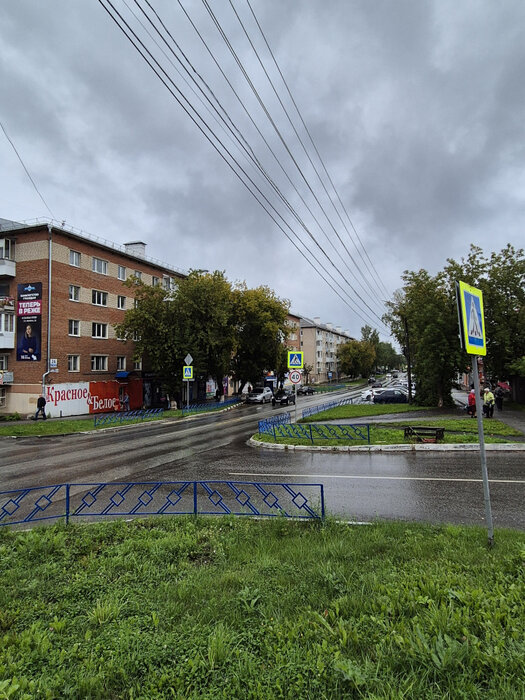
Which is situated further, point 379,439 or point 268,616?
point 379,439

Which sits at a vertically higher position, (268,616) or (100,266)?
(100,266)

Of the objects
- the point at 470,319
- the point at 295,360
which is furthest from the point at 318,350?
the point at 470,319

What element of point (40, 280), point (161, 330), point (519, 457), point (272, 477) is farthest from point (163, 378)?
point (519, 457)

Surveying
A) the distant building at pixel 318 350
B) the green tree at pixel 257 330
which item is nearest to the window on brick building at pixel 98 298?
the green tree at pixel 257 330

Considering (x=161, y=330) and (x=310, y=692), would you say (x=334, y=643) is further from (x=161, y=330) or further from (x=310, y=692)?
(x=161, y=330)

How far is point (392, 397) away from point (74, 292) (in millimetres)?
28415

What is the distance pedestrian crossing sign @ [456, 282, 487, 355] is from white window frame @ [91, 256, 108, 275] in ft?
107

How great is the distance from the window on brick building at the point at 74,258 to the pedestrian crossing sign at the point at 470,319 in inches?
1234

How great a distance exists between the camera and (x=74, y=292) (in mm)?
30922

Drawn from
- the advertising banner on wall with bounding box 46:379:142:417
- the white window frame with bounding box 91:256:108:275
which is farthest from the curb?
the white window frame with bounding box 91:256:108:275

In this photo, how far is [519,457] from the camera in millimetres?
11766

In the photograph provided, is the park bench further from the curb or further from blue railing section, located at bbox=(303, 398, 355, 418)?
blue railing section, located at bbox=(303, 398, 355, 418)

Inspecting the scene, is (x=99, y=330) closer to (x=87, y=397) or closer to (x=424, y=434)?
(x=87, y=397)

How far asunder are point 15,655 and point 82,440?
1679 centimetres
